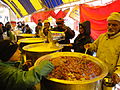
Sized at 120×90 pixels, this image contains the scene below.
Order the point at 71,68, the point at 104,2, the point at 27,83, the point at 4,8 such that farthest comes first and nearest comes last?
1. the point at 4,8
2. the point at 104,2
3. the point at 71,68
4. the point at 27,83

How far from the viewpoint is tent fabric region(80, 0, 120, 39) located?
100 inches

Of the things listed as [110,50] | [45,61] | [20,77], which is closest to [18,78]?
[20,77]

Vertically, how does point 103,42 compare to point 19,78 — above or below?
above

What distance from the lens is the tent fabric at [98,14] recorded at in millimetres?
2542

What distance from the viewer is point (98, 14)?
9.59ft

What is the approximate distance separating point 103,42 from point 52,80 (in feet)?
2.99

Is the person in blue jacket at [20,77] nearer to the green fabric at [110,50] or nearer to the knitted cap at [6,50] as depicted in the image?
the knitted cap at [6,50]

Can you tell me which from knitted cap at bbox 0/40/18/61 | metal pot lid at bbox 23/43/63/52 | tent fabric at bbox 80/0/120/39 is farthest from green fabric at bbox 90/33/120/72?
tent fabric at bbox 80/0/120/39

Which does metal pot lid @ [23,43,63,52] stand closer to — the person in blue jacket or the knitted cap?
the knitted cap

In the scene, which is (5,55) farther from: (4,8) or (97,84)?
(4,8)

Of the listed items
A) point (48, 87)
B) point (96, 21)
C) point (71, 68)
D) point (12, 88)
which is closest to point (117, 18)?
point (71, 68)

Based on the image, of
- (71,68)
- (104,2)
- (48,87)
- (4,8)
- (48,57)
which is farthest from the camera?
(4,8)

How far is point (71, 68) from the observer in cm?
129

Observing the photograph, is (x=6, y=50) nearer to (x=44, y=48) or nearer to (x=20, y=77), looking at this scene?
(x=20, y=77)
